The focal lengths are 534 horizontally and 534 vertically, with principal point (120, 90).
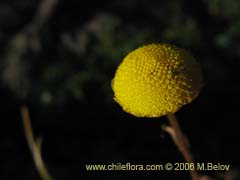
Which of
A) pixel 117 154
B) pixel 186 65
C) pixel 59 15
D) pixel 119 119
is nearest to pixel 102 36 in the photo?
pixel 59 15

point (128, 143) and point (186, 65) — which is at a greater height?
point (128, 143)

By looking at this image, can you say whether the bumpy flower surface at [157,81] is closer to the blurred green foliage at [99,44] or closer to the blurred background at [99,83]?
the blurred background at [99,83]

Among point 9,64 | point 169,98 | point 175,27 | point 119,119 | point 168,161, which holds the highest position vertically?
point 175,27

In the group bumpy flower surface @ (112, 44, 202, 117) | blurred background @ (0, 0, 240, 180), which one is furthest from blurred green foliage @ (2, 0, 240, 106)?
bumpy flower surface @ (112, 44, 202, 117)

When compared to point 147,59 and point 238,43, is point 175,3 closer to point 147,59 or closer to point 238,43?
point 238,43

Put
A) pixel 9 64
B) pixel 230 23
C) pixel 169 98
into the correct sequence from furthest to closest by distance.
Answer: pixel 230 23 → pixel 9 64 → pixel 169 98

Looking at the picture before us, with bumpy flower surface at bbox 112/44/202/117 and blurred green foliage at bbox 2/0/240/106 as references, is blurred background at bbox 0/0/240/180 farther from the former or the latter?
bumpy flower surface at bbox 112/44/202/117

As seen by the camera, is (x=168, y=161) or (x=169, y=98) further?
(x=168, y=161)
